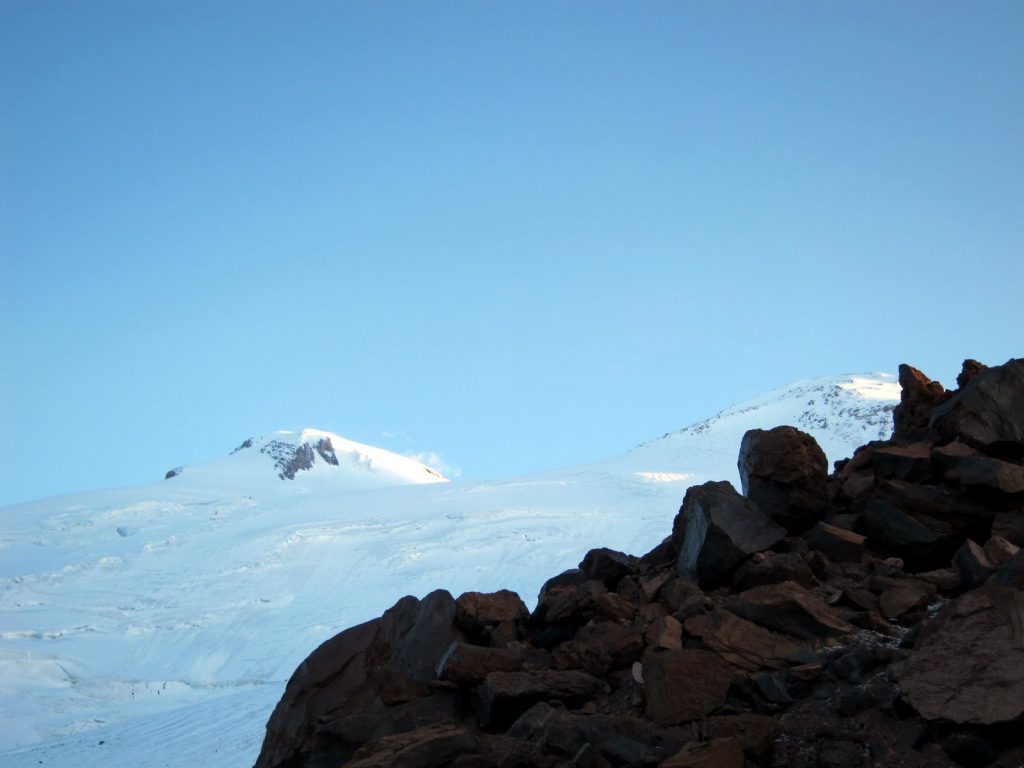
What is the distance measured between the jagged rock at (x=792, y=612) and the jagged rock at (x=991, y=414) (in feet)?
11.3

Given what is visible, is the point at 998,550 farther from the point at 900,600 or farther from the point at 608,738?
the point at 608,738

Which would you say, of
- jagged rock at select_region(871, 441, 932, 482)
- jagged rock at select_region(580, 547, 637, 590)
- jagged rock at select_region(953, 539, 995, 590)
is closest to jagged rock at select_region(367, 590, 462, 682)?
jagged rock at select_region(580, 547, 637, 590)

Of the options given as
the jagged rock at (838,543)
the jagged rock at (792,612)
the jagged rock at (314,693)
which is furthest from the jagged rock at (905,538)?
the jagged rock at (314,693)

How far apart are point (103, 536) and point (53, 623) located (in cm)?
1379

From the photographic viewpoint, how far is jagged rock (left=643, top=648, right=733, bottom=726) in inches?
303

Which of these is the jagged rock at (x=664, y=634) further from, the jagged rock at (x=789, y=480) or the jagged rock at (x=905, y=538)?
the jagged rock at (x=905, y=538)

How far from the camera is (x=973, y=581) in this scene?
8.77 m

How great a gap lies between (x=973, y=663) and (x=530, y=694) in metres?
3.76

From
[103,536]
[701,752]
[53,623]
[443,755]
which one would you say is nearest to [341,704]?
[443,755]

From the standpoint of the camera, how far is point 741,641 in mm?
8359

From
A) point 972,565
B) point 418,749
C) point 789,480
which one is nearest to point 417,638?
point 418,749

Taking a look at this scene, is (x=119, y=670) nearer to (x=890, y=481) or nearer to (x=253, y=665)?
(x=253, y=665)

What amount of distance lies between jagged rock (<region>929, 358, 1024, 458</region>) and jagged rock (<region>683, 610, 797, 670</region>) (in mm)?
4201

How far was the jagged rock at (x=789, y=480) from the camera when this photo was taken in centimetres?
1109
